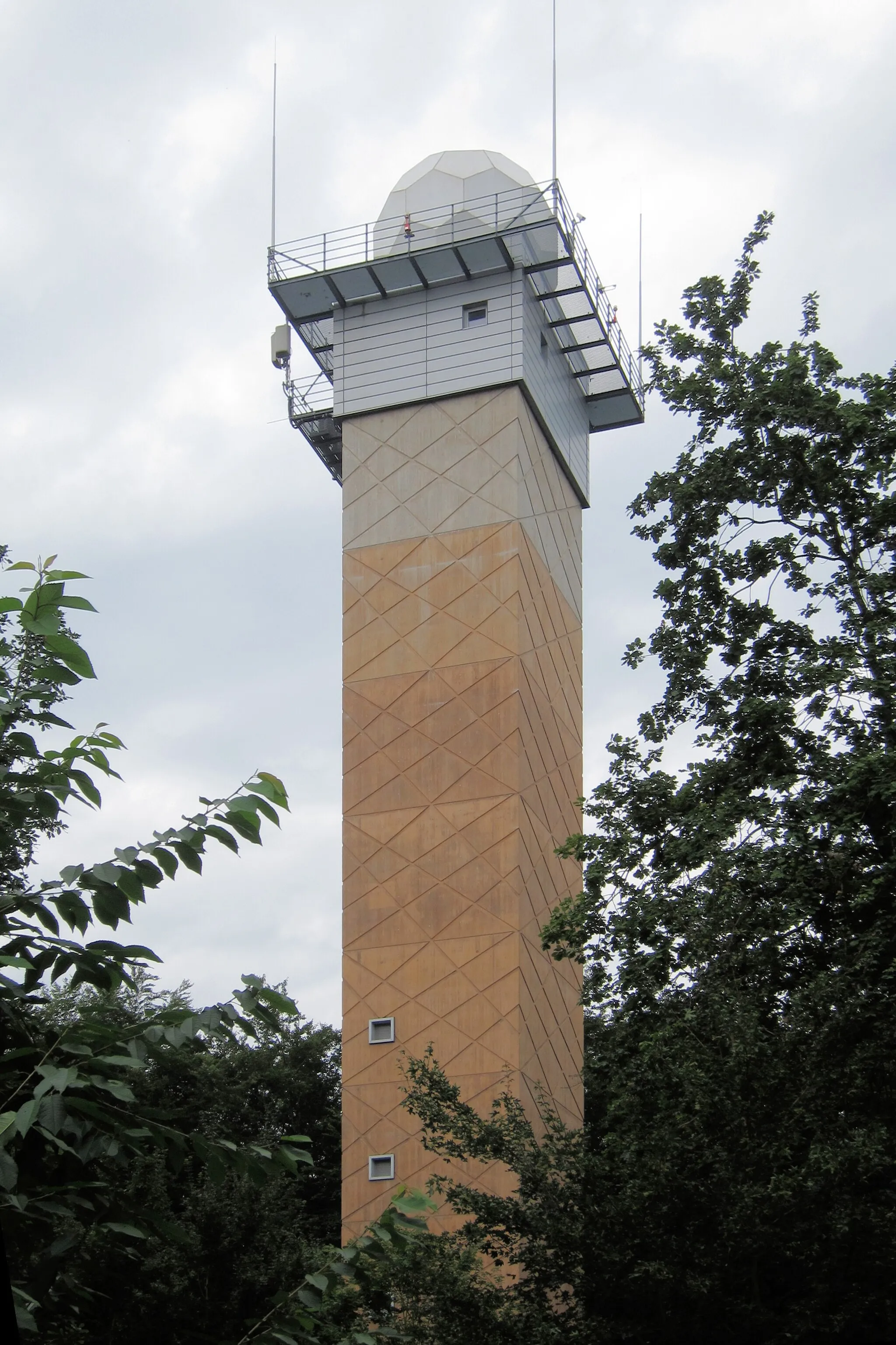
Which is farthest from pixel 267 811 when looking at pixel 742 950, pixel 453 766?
pixel 453 766

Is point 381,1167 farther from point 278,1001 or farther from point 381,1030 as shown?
point 278,1001

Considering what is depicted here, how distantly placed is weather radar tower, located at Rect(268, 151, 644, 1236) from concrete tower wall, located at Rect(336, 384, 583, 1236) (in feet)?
0.15

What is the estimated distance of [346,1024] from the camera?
30.2 meters

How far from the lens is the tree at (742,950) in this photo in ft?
44.9

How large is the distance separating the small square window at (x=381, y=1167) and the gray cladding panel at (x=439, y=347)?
15493 millimetres

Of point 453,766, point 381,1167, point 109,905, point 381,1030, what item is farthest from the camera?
point 453,766

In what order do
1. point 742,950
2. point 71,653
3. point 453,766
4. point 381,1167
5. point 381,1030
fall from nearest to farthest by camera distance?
1. point 71,653
2. point 742,950
3. point 381,1167
4. point 381,1030
5. point 453,766

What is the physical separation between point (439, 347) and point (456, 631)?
21.5 feet

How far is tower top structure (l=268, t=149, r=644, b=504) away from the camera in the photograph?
33500 mm

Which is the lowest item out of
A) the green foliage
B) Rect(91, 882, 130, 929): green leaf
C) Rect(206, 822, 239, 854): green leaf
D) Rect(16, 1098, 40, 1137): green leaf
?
the green foliage

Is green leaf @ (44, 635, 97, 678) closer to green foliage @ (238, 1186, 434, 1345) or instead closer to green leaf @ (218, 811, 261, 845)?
green leaf @ (218, 811, 261, 845)

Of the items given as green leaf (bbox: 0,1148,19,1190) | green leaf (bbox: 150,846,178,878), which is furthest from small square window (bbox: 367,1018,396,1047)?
green leaf (bbox: 0,1148,19,1190)

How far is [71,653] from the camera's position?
14.0ft

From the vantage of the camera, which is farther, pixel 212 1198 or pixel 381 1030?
pixel 381 1030
